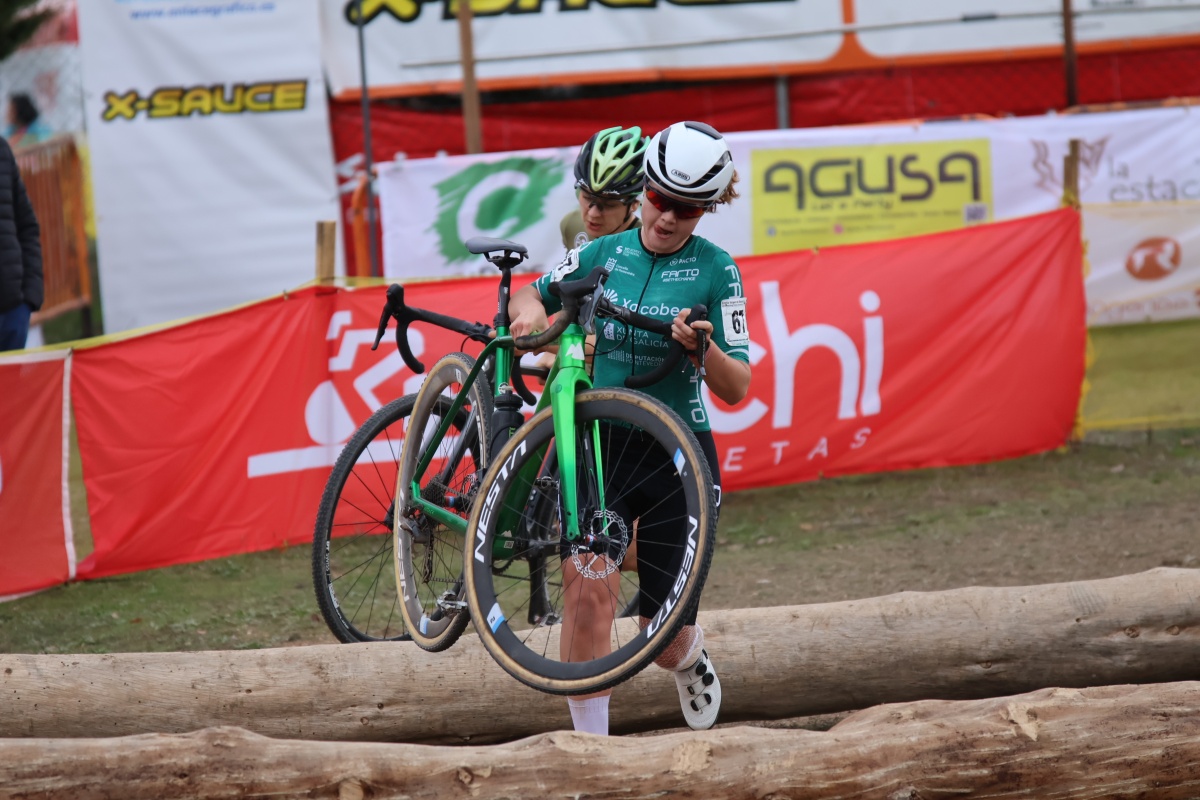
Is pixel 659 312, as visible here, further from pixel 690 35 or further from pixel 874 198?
pixel 690 35

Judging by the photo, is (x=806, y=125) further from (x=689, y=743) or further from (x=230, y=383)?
(x=689, y=743)

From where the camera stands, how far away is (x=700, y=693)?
4953 mm

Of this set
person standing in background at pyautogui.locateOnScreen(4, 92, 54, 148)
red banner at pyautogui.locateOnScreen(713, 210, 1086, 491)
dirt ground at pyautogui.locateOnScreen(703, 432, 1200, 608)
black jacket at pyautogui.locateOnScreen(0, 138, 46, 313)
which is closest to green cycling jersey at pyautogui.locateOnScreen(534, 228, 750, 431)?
dirt ground at pyautogui.locateOnScreen(703, 432, 1200, 608)

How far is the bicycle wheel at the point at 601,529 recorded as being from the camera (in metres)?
4.09

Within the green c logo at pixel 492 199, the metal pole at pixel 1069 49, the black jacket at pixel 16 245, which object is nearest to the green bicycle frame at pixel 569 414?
the black jacket at pixel 16 245

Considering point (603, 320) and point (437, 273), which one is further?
point (437, 273)

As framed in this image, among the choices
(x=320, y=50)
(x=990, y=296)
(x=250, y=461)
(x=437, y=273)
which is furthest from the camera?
(x=320, y=50)

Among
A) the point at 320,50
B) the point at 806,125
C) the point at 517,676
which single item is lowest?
the point at 517,676

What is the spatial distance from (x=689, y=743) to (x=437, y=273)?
23.2ft

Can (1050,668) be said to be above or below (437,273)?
below

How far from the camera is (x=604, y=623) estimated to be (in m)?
4.47

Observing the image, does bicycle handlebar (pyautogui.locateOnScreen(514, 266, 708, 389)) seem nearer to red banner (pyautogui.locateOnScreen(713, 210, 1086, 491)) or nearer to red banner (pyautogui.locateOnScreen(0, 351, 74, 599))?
red banner (pyautogui.locateOnScreen(0, 351, 74, 599))

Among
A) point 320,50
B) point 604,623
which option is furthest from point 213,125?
point 604,623

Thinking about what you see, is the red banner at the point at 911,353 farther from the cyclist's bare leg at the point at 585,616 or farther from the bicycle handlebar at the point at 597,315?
the bicycle handlebar at the point at 597,315
